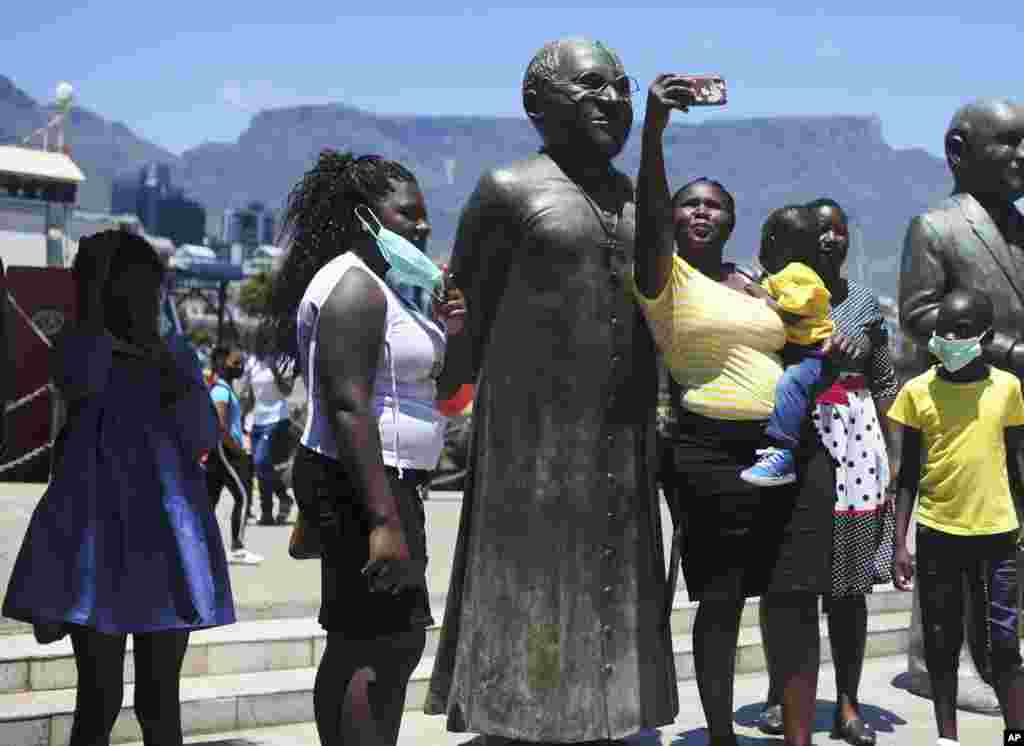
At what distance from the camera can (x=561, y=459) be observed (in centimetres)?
321

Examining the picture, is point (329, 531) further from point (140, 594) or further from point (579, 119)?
point (579, 119)

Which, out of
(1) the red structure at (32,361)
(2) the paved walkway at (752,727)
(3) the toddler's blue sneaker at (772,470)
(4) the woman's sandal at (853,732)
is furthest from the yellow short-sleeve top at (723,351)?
(1) the red structure at (32,361)

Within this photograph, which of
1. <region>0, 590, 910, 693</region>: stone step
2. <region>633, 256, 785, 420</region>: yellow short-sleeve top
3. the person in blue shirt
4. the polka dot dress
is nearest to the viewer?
<region>633, 256, 785, 420</region>: yellow short-sleeve top

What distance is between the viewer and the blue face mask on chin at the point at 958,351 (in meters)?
4.67

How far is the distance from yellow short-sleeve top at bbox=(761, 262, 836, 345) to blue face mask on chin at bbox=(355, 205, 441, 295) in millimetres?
1339

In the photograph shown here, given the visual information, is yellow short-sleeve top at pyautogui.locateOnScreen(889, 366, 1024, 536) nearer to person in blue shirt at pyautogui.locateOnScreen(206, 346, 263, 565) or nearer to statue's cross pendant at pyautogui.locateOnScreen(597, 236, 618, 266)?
statue's cross pendant at pyautogui.locateOnScreen(597, 236, 618, 266)

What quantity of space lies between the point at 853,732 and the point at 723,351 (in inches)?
71.2

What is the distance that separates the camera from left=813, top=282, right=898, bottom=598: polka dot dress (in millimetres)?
4555

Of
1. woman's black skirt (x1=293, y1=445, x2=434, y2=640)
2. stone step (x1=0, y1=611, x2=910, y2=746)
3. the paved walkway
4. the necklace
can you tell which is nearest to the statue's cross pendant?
the necklace

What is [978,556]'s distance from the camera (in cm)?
477

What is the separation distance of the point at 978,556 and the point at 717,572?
1.12 meters

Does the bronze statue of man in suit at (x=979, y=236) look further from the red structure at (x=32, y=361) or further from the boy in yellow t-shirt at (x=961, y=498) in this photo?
the red structure at (x=32, y=361)

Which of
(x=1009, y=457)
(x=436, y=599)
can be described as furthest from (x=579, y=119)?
(x=436, y=599)

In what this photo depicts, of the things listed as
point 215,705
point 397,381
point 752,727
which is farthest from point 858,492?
point 215,705
